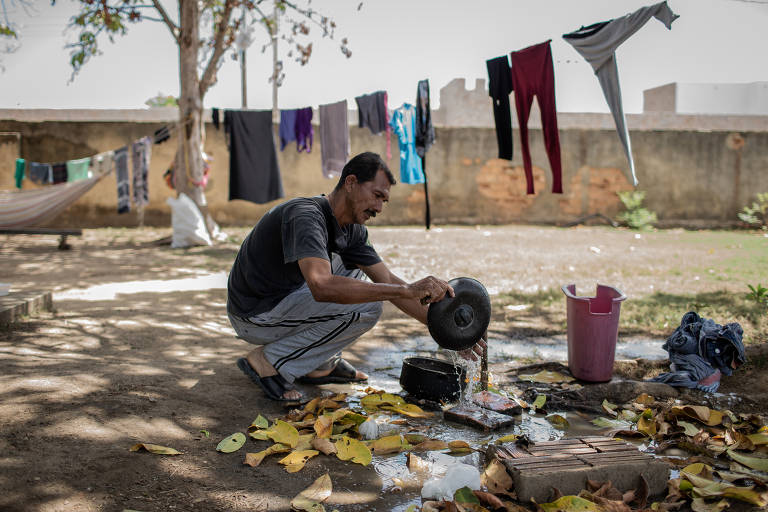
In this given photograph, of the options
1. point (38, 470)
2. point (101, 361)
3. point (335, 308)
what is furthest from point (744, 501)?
point (101, 361)

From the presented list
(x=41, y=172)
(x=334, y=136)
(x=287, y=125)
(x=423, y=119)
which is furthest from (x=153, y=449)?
(x=41, y=172)

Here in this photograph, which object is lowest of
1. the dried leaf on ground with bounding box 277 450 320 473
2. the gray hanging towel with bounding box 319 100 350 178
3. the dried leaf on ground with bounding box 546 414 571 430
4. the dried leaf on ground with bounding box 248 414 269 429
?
the dried leaf on ground with bounding box 546 414 571 430

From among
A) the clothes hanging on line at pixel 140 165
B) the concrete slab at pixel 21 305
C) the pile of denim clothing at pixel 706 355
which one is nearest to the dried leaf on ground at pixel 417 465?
the pile of denim clothing at pixel 706 355

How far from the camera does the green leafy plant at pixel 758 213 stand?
519 inches

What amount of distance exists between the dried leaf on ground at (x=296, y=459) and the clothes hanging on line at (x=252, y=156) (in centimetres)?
791

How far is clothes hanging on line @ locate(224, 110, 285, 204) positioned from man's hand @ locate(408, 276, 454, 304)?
7729 mm

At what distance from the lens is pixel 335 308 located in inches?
122

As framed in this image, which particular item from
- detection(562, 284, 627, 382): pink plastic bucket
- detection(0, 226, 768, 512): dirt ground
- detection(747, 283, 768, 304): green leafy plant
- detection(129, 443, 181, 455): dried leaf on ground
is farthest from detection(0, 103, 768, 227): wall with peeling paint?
detection(129, 443, 181, 455): dried leaf on ground

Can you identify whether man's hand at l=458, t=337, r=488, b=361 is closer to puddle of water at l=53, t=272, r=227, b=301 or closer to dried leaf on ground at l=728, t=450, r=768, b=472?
dried leaf on ground at l=728, t=450, r=768, b=472

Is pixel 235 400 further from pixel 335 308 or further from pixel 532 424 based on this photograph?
pixel 532 424

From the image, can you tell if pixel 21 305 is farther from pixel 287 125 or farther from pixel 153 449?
pixel 287 125

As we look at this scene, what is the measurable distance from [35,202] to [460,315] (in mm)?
8528

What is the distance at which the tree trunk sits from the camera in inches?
385

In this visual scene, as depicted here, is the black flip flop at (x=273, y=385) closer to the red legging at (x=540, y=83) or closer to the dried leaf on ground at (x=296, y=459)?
the dried leaf on ground at (x=296, y=459)
